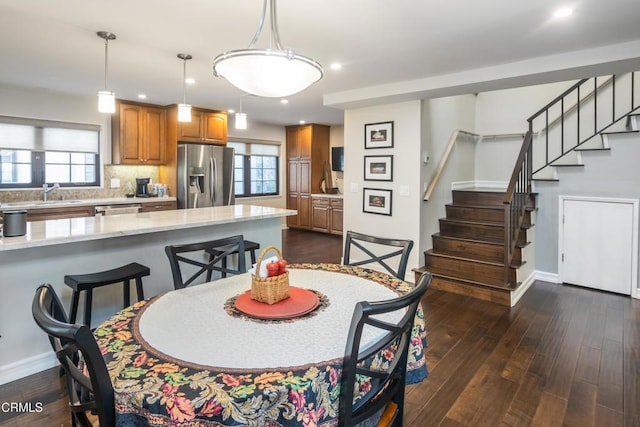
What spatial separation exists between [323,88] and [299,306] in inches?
143

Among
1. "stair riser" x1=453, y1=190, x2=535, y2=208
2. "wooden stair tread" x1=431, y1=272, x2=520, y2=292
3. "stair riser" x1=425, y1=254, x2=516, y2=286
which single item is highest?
"stair riser" x1=453, y1=190, x2=535, y2=208

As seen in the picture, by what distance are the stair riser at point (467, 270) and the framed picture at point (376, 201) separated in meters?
0.83

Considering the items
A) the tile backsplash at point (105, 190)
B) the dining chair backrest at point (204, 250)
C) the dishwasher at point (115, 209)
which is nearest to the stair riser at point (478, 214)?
the dining chair backrest at point (204, 250)

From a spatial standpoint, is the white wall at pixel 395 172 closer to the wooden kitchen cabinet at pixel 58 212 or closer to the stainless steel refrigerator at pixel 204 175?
the stainless steel refrigerator at pixel 204 175

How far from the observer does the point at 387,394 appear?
4.69 feet

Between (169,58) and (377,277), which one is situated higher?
(169,58)

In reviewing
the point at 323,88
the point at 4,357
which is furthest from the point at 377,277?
the point at 323,88

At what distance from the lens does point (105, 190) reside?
19.2 ft

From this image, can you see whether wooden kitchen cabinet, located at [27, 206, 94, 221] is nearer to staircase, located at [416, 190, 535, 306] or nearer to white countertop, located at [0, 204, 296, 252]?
white countertop, located at [0, 204, 296, 252]

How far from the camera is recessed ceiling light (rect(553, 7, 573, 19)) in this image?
2.42 m

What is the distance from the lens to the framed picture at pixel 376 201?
198 inches

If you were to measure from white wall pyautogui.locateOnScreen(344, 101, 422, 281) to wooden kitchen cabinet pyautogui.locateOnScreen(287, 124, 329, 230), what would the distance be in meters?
3.02

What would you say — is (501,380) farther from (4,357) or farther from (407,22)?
(4,357)

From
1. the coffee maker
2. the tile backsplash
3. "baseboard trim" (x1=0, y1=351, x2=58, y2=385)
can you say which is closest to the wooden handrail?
"baseboard trim" (x1=0, y1=351, x2=58, y2=385)
